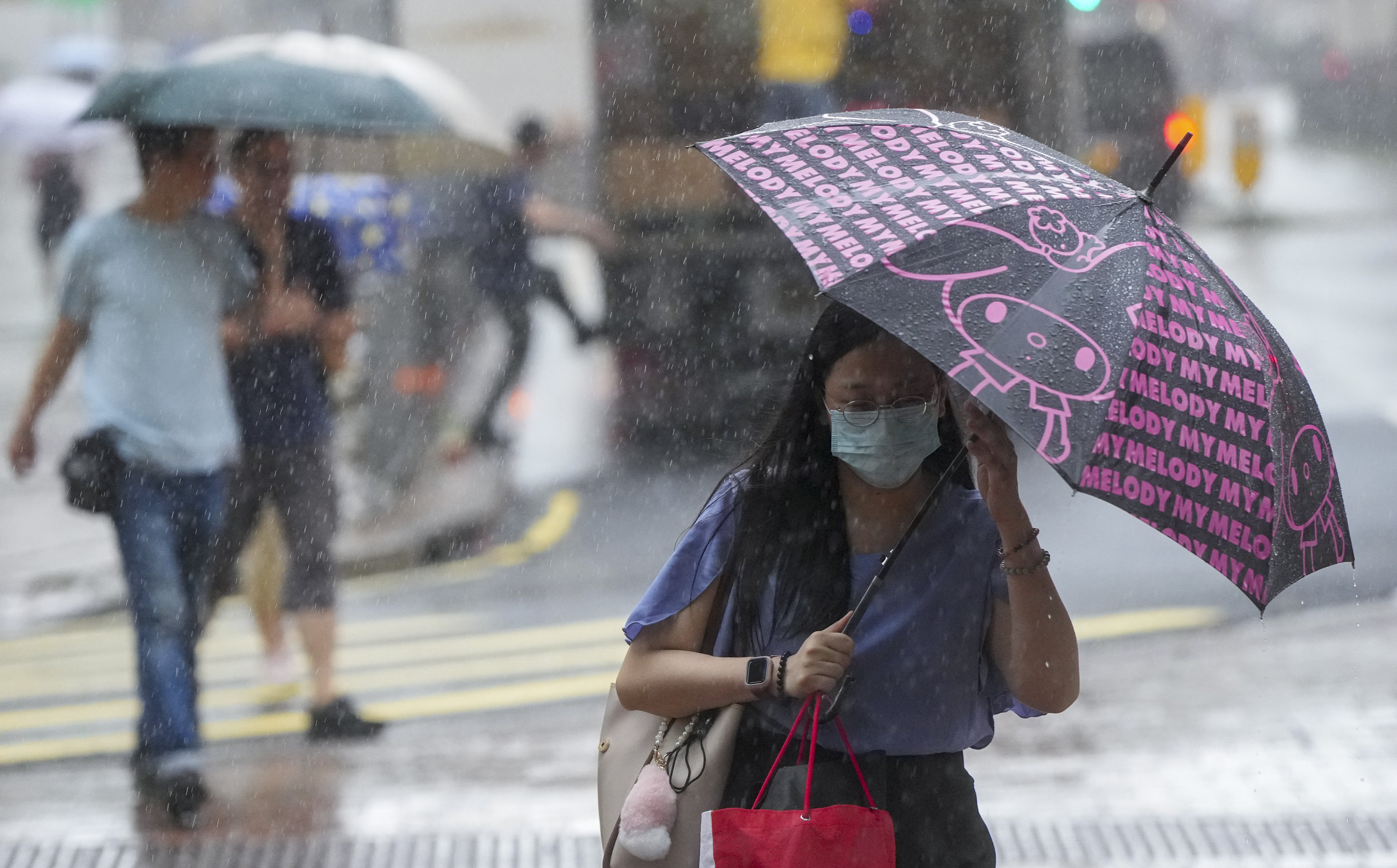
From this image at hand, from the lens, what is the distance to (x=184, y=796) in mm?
4223

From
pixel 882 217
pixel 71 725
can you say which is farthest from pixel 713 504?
pixel 71 725

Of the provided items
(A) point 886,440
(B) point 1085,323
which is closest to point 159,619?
(A) point 886,440

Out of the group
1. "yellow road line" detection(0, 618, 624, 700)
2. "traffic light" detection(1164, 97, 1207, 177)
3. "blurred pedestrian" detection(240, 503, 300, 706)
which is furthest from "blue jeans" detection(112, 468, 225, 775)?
"traffic light" detection(1164, 97, 1207, 177)

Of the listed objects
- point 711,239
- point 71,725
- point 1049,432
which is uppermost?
Result: point 1049,432

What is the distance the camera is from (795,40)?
9023mm

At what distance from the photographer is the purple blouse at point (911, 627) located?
2141 mm

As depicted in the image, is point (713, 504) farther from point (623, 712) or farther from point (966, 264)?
point (966, 264)

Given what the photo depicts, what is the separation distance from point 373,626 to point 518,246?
3.56 metres

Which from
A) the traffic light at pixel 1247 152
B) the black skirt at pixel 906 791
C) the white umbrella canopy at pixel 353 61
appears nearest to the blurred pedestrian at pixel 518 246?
the white umbrella canopy at pixel 353 61

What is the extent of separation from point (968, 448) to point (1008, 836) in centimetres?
227

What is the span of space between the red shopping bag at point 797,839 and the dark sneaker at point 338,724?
3.10 metres

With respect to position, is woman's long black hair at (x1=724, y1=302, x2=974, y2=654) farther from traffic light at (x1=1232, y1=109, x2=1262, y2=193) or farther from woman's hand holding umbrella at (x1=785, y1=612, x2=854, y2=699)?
traffic light at (x1=1232, y1=109, x2=1262, y2=193)

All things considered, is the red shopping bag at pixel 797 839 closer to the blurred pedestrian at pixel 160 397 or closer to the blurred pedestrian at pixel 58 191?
the blurred pedestrian at pixel 160 397

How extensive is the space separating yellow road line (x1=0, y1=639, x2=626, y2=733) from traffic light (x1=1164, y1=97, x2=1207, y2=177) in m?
5.42
